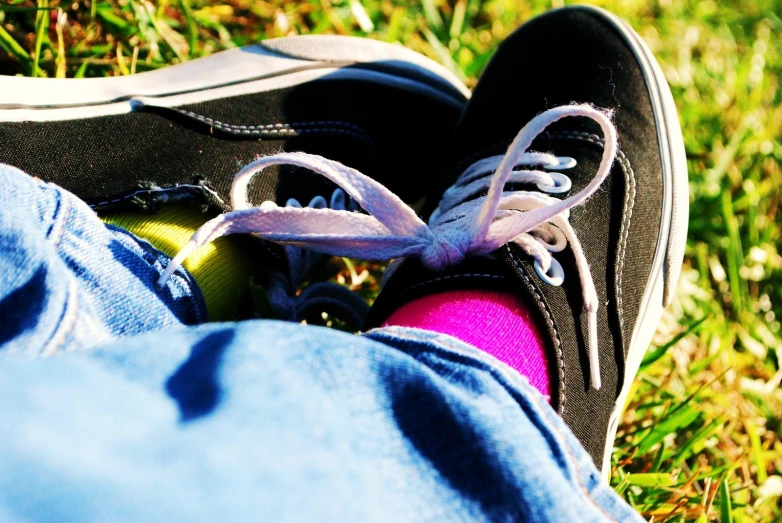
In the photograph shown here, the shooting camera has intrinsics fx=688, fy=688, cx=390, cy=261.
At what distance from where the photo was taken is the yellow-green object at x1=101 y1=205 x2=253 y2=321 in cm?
92

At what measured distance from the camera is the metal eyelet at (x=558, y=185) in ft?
3.41

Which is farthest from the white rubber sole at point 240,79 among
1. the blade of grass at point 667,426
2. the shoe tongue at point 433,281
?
the blade of grass at point 667,426

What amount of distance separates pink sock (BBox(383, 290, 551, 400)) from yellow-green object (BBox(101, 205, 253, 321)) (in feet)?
0.79

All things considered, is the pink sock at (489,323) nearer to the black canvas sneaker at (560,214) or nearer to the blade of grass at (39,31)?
the black canvas sneaker at (560,214)

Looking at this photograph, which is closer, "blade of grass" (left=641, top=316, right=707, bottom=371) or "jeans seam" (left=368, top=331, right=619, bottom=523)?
"jeans seam" (left=368, top=331, right=619, bottom=523)

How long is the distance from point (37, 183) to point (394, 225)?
1.39 feet

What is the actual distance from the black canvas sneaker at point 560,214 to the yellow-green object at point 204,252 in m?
0.10

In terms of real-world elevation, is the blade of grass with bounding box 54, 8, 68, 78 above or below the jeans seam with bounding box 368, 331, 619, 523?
above

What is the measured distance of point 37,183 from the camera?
758mm

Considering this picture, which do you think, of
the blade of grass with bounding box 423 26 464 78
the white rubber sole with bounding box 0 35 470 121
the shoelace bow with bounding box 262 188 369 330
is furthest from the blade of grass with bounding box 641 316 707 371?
the blade of grass with bounding box 423 26 464 78

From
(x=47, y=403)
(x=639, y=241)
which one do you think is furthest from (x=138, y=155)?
(x=639, y=241)

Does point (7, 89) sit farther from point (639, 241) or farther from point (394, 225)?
point (639, 241)

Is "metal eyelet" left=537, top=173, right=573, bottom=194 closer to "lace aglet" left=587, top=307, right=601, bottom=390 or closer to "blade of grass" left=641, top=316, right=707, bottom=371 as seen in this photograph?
"lace aglet" left=587, top=307, right=601, bottom=390

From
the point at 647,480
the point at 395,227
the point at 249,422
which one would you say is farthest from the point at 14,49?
the point at 647,480
